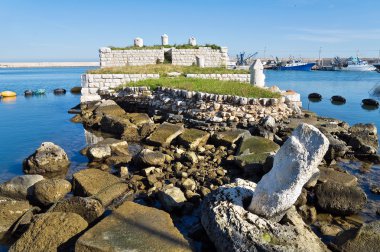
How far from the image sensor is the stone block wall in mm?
12977

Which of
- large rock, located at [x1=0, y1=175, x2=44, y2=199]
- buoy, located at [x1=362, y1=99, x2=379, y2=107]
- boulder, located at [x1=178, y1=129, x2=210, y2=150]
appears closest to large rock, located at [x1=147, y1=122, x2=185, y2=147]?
boulder, located at [x1=178, y1=129, x2=210, y2=150]

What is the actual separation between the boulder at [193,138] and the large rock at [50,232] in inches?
230

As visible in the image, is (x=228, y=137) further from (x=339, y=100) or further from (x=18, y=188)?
(x=339, y=100)

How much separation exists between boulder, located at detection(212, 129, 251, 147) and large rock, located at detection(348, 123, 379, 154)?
12.1 ft

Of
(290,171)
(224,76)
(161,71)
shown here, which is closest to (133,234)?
(290,171)

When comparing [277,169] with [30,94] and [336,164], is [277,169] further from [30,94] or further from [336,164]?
[30,94]

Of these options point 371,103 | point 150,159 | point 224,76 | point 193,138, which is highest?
point 224,76

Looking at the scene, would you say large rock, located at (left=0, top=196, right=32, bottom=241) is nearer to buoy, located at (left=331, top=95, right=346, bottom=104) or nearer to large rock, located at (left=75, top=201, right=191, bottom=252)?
large rock, located at (left=75, top=201, right=191, bottom=252)

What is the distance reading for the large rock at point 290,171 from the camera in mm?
4426

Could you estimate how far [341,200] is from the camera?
6812 mm

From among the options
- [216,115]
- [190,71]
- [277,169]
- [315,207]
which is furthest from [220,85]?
[277,169]

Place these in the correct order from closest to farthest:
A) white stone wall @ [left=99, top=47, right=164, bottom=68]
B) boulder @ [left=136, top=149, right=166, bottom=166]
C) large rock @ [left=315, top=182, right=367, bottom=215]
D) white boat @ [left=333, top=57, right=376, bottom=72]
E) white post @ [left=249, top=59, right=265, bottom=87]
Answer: large rock @ [left=315, top=182, right=367, bottom=215], boulder @ [left=136, top=149, right=166, bottom=166], white post @ [left=249, top=59, right=265, bottom=87], white stone wall @ [left=99, top=47, right=164, bottom=68], white boat @ [left=333, top=57, right=376, bottom=72]

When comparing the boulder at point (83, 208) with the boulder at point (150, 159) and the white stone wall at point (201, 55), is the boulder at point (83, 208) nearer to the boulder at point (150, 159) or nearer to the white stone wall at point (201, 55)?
the boulder at point (150, 159)

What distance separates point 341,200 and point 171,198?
358cm
